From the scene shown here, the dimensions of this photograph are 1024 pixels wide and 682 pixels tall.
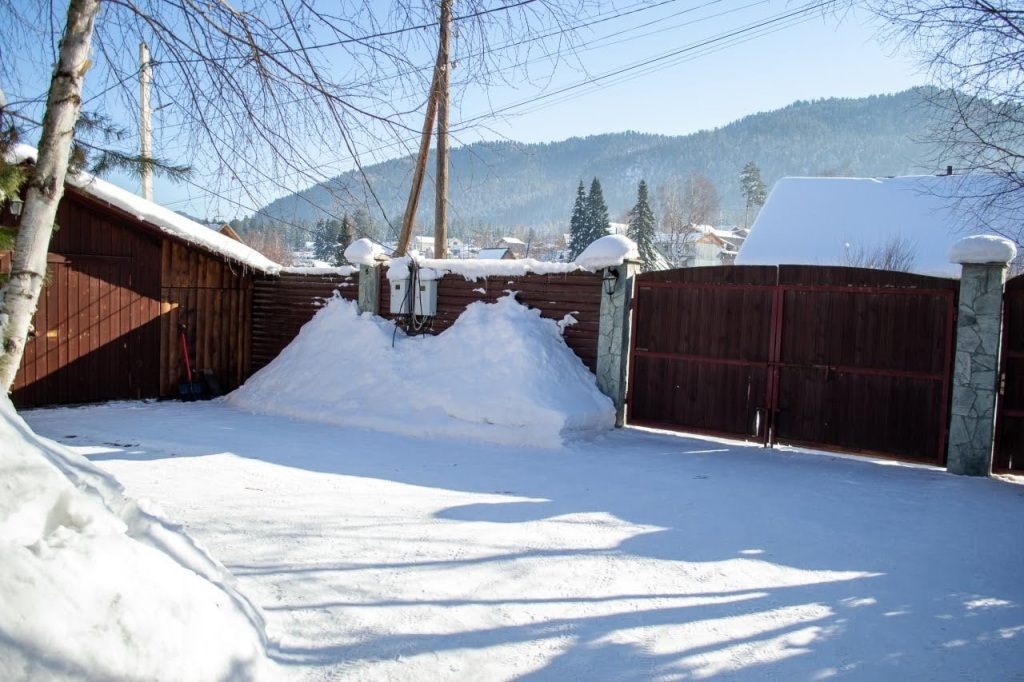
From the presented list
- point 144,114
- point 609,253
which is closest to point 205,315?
point 609,253

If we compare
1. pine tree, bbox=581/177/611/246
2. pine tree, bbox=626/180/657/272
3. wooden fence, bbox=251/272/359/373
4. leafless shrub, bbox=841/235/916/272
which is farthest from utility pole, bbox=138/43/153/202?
pine tree, bbox=581/177/611/246

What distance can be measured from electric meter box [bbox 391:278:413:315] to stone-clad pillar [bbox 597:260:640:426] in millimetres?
3046

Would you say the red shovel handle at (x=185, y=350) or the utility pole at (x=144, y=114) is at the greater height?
the utility pole at (x=144, y=114)

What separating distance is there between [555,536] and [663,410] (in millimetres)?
4419

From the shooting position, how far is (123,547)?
2.67 metres

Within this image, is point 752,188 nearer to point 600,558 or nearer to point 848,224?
point 848,224

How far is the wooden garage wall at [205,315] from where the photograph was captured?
1181cm

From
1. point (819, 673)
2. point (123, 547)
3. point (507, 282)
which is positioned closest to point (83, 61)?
point (123, 547)

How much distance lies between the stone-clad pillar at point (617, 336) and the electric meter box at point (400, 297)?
305cm

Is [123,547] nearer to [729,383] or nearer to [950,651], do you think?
[950,651]

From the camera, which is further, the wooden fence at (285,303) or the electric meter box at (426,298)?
the wooden fence at (285,303)

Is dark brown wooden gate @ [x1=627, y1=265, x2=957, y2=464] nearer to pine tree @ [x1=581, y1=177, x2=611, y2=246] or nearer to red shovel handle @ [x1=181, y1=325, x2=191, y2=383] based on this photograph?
red shovel handle @ [x1=181, y1=325, x2=191, y2=383]

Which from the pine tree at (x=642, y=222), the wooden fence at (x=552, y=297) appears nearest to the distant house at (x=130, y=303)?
the wooden fence at (x=552, y=297)

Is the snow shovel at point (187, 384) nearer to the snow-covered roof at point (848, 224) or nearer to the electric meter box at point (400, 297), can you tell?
the electric meter box at point (400, 297)
